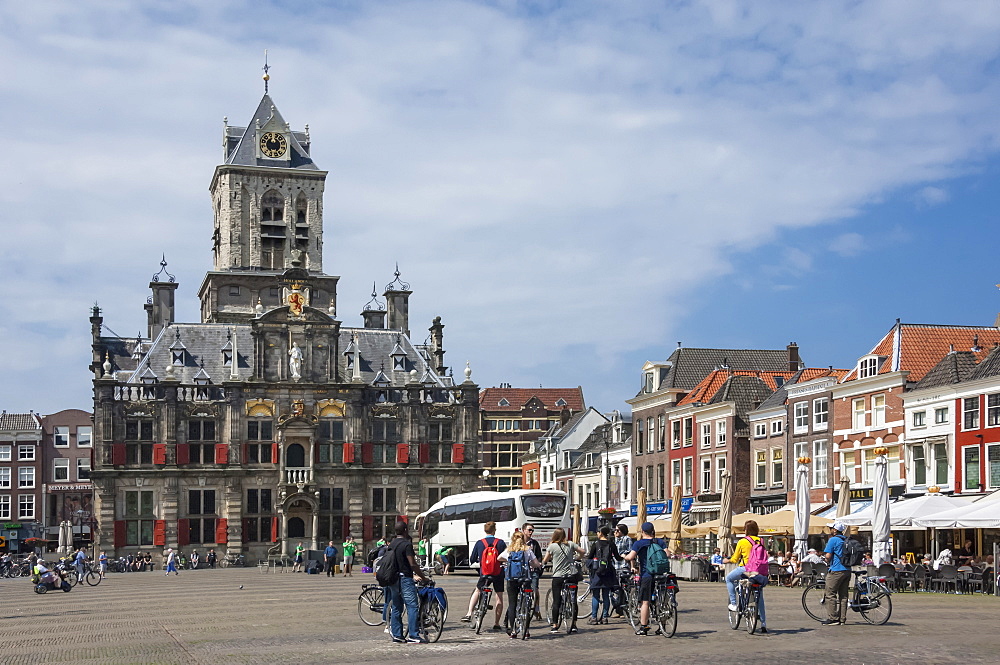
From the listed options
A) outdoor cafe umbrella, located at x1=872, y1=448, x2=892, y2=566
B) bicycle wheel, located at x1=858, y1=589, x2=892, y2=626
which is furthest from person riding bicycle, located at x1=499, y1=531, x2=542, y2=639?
outdoor cafe umbrella, located at x1=872, y1=448, x2=892, y2=566

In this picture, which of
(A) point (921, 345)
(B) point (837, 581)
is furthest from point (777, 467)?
(B) point (837, 581)

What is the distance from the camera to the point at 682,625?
76.2 ft

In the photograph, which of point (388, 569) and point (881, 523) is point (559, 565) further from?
point (881, 523)

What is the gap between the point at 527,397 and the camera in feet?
408

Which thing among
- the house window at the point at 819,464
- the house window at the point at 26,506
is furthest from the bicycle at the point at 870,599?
the house window at the point at 26,506

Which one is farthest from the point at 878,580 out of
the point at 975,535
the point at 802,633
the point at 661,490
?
the point at 661,490

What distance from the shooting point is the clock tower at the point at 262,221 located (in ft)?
290

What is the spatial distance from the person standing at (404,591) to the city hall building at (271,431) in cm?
5962

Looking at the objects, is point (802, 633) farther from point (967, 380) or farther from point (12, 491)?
point (12, 491)

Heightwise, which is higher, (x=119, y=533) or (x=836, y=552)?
(x=836, y=552)

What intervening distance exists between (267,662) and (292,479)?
62.9 meters

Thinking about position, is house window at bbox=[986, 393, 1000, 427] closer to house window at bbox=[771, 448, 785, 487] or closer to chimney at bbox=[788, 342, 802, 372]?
house window at bbox=[771, 448, 785, 487]

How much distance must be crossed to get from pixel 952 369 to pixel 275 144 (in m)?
54.4

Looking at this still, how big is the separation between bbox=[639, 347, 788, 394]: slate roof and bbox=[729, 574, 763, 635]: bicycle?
55407 millimetres
